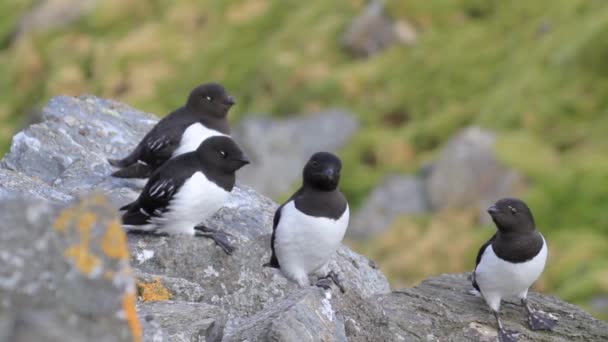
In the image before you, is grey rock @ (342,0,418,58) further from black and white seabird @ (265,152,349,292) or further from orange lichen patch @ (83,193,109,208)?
orange lichen patch @ (83,193,109,208)

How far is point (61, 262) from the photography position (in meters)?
5.45

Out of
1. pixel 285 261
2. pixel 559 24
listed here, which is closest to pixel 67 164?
pixel 285 261

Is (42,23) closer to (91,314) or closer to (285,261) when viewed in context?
(285,261)

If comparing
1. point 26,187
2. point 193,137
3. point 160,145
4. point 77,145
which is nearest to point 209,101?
point 193,137

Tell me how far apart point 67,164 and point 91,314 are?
8.51m

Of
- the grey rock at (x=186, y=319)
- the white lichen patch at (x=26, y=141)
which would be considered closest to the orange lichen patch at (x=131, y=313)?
the grey rock at (x=186, y=319)

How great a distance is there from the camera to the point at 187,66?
43.0 metres

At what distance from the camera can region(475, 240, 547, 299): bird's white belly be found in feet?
36.8

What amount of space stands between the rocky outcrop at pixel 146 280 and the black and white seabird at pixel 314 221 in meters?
0.47

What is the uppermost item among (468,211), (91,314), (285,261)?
(468,211)

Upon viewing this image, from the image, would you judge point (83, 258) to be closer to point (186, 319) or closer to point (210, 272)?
point (186, 319)

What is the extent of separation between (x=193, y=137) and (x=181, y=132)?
0.59ft

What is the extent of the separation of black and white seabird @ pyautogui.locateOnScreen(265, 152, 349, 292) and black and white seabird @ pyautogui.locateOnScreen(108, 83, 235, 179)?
2.80m

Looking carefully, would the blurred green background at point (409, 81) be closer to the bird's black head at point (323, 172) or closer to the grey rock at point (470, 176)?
the grey rock at point (470, 176)
